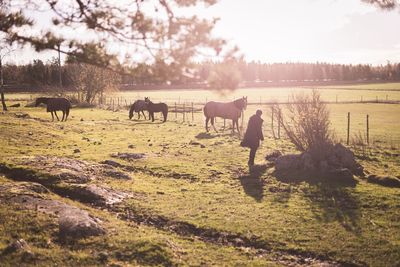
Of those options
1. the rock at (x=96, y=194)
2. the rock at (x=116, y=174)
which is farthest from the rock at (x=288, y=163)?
the rock at (x=96, y=194)

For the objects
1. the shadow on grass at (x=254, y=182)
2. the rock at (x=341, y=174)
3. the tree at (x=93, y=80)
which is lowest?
the shadow on grass at (x=254, y=182)

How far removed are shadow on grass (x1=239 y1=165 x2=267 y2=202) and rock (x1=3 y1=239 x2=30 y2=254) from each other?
664cm

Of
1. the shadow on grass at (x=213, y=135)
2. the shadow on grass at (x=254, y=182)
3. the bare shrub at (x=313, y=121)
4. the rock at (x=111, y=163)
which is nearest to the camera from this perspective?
the shadow on grass at (x=254, y=182)

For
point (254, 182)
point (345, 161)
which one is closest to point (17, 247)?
point (254, 182)

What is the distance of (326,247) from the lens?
8.85 metres

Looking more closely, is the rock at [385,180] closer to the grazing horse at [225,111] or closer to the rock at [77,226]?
the rock at [77,226]

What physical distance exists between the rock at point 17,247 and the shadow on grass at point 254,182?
6645 millimetres

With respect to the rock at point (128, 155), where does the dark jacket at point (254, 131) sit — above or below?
above

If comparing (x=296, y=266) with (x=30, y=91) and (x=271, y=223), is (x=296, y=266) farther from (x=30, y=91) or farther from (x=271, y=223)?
(x=30, y=91)

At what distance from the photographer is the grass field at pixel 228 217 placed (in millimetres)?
8359

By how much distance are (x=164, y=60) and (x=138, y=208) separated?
4.49 m

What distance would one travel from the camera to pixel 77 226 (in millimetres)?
8984

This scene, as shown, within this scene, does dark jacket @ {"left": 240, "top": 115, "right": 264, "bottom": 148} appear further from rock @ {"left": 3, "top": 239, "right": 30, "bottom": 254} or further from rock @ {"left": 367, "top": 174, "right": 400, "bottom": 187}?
rock @ {"left": 3, "top": 239, "right": 30, "bottom": 254}

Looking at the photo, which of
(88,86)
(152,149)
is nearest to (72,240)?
(152,149)
